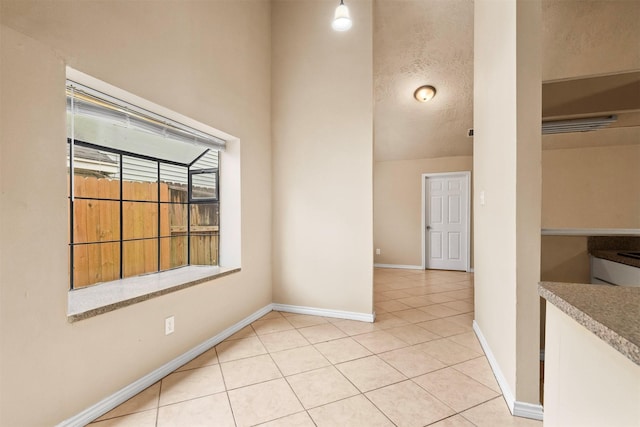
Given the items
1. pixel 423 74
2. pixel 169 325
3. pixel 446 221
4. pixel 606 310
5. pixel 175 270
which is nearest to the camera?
pixel 606 310

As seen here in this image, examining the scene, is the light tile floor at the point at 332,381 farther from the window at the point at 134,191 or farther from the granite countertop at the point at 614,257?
the granite countertop at the point at 614,257

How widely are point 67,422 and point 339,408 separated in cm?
135

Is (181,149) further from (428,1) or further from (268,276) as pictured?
(428,1)

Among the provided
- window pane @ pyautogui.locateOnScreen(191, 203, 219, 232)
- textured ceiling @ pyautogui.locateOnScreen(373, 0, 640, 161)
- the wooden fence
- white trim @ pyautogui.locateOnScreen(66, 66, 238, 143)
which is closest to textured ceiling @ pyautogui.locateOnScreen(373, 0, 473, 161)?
textured ceiling @ pyautogui.locateOnScreen(373, 0, 640, 161)

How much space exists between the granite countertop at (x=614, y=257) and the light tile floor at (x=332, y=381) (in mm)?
1083

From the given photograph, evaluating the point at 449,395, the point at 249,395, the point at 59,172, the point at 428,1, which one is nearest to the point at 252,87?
the point at 59,172

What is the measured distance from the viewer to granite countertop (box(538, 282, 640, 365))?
1.73 ft

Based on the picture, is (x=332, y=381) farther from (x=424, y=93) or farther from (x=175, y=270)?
(x=424, y=93)

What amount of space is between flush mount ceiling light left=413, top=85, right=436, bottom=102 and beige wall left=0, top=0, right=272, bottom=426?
119 inches

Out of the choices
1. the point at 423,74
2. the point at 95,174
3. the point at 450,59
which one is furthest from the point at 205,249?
the point at 450,59

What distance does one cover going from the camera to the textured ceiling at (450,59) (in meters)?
2.11

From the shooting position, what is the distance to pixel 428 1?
337cm

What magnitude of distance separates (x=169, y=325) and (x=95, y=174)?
117 centimetres

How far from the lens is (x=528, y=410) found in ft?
5.10
